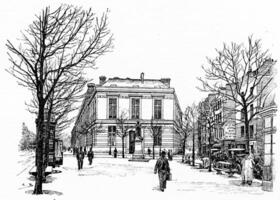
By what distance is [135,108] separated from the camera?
56781 millimetres

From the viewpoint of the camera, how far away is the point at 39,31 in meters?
11.8

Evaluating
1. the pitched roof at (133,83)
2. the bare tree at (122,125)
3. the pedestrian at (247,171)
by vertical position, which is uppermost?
the pitched roof at (133,83)

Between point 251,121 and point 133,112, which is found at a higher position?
point 133,112

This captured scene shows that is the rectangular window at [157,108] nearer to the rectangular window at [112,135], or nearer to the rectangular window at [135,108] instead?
the rectangular window at [135,108]

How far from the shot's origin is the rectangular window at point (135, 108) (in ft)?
186

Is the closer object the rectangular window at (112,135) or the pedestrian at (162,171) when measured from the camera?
the pedestrian at (162,171)

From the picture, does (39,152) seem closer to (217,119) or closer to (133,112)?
(217,119)

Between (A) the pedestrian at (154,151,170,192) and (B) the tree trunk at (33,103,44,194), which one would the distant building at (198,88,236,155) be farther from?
(B) the tree trunk at (33,103,44,194)

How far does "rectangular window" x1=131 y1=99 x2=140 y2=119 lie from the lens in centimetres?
5656

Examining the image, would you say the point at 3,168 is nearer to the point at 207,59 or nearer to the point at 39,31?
the point at 39,31

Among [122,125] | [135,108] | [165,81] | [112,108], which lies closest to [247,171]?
[122,125]

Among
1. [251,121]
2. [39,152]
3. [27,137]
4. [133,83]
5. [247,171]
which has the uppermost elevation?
[133,83]

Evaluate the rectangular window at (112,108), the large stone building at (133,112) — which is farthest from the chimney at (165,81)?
the rectangular window at (112,108)

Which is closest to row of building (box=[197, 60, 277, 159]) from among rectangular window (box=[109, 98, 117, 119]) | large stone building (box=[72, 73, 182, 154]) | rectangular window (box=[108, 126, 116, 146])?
large stone building (box=[72, 73, 182, 154])
